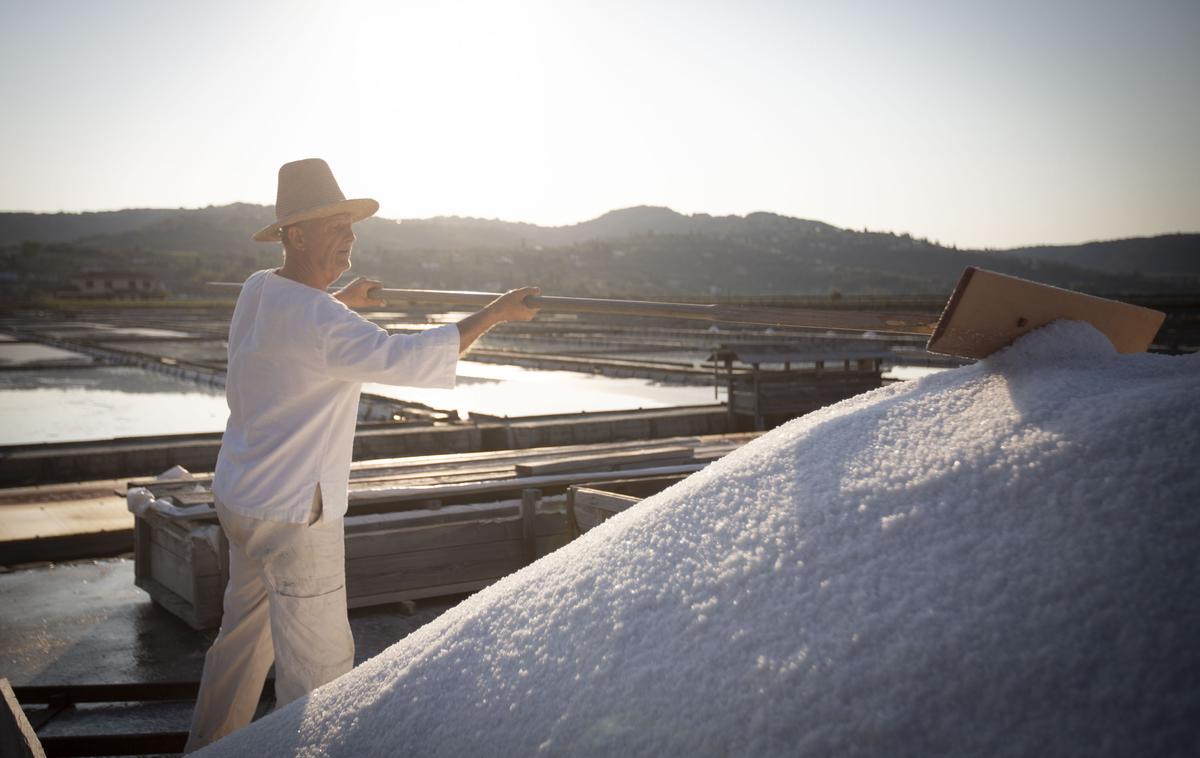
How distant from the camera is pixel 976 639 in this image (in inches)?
39.7

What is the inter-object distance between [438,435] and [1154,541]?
824 cm

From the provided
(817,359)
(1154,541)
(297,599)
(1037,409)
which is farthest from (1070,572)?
(817,359)

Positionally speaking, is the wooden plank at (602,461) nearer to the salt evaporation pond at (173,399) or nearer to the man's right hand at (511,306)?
the man's right hand at (511,306)

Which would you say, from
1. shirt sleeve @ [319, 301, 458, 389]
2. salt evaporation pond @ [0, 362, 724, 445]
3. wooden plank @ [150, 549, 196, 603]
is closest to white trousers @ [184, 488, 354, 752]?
shirt sleeve @ [319, 301, 458, 389]

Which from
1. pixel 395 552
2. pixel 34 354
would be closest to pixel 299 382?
pixel 395 552

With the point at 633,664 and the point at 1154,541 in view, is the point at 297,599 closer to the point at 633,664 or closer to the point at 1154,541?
the point at 633,664

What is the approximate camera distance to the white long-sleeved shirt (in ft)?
7.29

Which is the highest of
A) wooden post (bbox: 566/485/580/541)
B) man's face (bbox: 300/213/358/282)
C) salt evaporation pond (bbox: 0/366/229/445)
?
man's face (bbox: 300/213/358/282)

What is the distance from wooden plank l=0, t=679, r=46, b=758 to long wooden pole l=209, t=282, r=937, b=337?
1409mm

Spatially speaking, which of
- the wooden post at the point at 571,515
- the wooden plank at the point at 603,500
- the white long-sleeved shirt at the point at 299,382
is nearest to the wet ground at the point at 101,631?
the wooden post at the point at 571,515

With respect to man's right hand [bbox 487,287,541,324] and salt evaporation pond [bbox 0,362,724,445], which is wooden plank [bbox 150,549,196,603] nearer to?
man's right hand [bbox 487,287,541,324]

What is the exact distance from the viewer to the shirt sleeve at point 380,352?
2.21 meters

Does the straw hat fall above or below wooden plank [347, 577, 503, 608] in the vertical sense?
above

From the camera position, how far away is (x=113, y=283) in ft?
339
